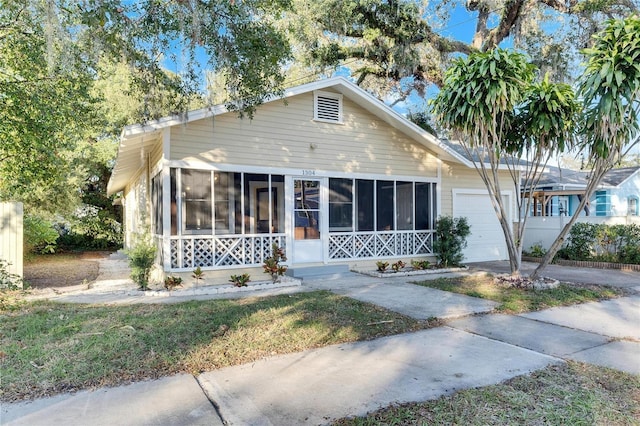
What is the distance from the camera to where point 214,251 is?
886 centimetres

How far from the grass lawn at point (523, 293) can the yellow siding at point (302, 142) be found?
3839 mm

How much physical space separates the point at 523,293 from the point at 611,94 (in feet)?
12.4

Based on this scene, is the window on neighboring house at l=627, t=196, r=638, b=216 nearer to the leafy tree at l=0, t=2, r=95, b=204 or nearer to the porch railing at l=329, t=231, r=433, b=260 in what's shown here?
the porch railing at l=329, t=231, r=433, b=260

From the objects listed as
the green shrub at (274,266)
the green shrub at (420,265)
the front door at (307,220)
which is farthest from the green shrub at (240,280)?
the green shrub at (420,265)

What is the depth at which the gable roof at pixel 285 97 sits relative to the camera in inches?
312

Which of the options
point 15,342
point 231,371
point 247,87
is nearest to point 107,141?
point 247,87

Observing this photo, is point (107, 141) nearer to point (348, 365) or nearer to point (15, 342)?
point (15, 342)

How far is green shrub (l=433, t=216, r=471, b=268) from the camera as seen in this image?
11.5 metres

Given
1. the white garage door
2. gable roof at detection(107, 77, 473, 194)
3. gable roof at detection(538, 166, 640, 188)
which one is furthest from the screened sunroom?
gable roof at detection(538, 166, 640, 188)

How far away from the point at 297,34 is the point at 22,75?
8605mm

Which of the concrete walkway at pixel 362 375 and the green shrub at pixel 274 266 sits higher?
the green shrub at pixel 274 266

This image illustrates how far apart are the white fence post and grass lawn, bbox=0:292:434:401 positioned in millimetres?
1677

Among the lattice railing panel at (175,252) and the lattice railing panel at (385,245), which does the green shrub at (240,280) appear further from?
the lattice railing panel at (385,245)

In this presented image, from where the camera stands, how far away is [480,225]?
13.3 m
